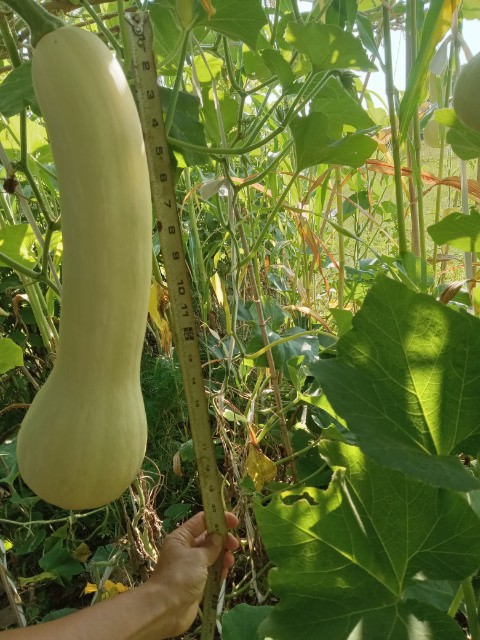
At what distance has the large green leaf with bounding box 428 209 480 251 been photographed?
59 cm

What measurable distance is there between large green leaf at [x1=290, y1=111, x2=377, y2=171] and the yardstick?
146 millimetres

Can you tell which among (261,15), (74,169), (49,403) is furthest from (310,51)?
(49,403)

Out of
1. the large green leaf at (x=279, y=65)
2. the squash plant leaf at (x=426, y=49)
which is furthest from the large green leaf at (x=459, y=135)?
the large green leaf at (x=279, y=65)

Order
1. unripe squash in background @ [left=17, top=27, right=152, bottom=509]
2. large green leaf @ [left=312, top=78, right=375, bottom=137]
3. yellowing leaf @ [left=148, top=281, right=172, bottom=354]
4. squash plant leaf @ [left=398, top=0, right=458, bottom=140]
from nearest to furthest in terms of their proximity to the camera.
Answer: unripe squash in background @ [left=17, top=27, right=152, bottom=509]
squash plant leaf @ [left=398, top=0, right=458, bottom=140]
large green leaf @ [left=312, top=78, right=375, bottom=137]
yellowing leaf @ [left=148, top=281, right=172, bottom=354]

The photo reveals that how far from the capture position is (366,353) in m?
0.44

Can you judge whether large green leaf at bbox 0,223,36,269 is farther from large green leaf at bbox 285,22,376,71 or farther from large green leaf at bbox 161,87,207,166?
large green leaf at bbox 285,22,376,71

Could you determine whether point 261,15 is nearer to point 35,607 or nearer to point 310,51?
point 310,51

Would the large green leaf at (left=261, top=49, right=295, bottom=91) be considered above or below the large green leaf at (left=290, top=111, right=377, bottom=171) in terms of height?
above

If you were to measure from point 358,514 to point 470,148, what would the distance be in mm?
405

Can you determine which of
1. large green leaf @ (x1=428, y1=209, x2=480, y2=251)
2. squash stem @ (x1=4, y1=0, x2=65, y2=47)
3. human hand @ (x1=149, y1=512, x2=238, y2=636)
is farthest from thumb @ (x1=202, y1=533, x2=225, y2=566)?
squash stem @ (x1=4, y1=0, x2=65, y2=47)

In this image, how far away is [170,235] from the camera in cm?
53

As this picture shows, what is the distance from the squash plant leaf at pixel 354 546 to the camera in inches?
18.0

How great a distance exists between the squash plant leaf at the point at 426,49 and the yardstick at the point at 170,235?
0.76ft

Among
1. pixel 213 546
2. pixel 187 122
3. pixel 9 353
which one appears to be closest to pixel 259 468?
pixel 213 546
